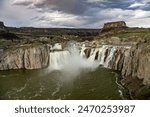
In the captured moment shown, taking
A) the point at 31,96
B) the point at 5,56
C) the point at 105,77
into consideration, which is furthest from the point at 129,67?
the point at 5,56

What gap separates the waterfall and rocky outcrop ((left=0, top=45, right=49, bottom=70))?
1279 mm

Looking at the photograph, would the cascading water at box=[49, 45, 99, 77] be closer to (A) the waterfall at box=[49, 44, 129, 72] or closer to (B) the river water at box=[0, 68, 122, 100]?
(A) the waterfall at box=[49, 44, 129, 72]

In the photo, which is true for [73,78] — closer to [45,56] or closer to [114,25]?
[45,56]

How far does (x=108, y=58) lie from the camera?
45031 millimetres

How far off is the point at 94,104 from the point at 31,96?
61.6ft

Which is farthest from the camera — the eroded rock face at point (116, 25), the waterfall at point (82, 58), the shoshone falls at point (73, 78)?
the eroded rock face at point (116, 25)

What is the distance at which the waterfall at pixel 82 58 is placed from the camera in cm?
4507

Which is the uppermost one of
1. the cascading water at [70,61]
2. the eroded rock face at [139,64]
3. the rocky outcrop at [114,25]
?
A: the rocky outcrop at [114,25]

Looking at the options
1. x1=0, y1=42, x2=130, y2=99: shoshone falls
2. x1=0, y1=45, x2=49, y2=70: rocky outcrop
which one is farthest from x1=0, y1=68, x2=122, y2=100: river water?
x1=0, y1=45, x2=49, y2=70: rocky outcrop

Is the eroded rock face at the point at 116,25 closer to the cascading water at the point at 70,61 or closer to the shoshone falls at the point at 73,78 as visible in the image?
the shoshone falls at the point at 73,78

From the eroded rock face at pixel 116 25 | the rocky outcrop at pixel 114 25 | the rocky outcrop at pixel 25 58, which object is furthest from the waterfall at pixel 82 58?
the eroded rock face at pixel 116 25

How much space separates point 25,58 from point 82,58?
30.0ft

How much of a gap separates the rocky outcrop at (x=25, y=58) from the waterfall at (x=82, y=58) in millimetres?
1279

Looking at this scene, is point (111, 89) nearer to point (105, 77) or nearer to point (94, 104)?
point (105, 77)
